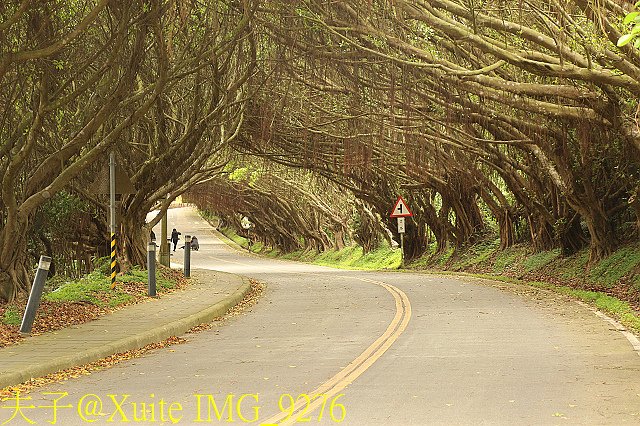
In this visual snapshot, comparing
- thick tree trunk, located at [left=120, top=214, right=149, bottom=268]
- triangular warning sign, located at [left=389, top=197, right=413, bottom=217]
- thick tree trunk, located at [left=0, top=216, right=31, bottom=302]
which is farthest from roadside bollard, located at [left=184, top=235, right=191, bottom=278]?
triangular warning sign, located at [left=389, top=197, right=413, bottom=217]

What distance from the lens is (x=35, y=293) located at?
50.9 feet

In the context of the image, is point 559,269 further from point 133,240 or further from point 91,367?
point 91,367

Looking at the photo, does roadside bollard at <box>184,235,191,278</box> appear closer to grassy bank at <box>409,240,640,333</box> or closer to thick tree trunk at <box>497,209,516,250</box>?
grassy bank at <box>409,240,640,333</box>

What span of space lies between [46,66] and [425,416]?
11.1 m

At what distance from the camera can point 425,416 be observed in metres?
9.11

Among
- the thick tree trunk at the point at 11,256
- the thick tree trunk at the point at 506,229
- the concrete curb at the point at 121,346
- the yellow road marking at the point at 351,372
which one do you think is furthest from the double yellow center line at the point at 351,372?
the thick tree trunk at the point at 506,229

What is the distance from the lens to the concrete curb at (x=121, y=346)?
1173cm

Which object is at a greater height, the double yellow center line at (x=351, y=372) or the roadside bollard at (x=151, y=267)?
the roadside bollard at (x=151, y=267)

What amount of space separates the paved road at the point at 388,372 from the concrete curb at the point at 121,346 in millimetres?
465

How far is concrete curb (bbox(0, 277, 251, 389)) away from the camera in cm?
1173

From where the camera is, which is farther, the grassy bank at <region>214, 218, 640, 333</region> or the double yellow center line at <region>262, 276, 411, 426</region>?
the grassy bank at <region>214, 218, 640, 333</region>

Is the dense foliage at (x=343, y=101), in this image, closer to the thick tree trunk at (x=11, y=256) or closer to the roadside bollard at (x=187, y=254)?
the thick tree trunk at (x=11, y=256)

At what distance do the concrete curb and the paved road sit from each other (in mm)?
465

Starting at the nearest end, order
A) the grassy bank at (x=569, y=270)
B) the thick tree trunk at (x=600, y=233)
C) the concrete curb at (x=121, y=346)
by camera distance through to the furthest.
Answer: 1. the concrete curb at (x=121, y=346)
2. the grassy bank at (x=569, y=270)
3. the thick tree trunk at (x=600, y=233)
